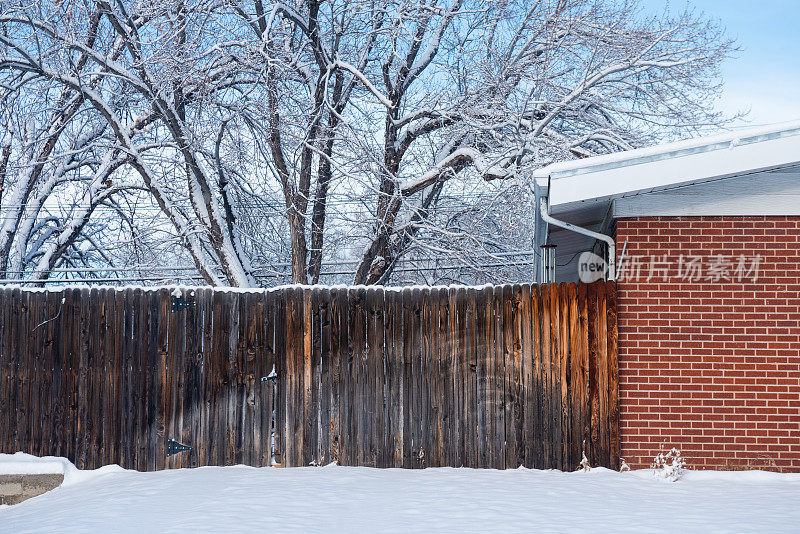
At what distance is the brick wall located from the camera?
726cm

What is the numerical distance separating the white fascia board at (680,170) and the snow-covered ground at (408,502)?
9.43 feet

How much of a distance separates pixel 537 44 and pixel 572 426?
7691mm

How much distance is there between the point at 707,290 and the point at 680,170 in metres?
1.29

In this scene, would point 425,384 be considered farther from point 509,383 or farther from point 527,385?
point 527,385

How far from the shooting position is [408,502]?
20.5 feet

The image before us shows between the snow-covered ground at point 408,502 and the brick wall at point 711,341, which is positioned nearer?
the snow-covered ground at point 408,502

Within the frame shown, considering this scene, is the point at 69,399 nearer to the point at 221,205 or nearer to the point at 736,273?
the point at 221,205

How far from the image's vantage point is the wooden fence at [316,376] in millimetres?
7488

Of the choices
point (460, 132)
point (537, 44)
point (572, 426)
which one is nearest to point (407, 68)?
point (460, 132)

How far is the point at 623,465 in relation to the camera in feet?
23.9

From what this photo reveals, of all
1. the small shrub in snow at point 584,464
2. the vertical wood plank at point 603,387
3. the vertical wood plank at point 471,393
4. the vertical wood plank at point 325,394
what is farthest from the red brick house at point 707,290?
the vertical wood plank at point 325,394

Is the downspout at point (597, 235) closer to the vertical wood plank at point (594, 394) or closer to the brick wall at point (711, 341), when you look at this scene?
the brick wall at point (711, 341)
